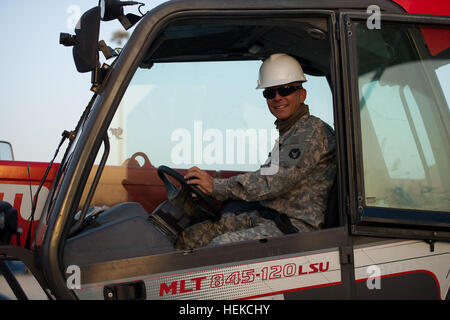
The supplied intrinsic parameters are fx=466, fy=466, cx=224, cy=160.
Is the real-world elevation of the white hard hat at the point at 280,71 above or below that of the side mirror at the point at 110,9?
above

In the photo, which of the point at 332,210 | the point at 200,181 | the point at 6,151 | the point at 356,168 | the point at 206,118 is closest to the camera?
the point at 356,168

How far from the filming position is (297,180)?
2.35 meters

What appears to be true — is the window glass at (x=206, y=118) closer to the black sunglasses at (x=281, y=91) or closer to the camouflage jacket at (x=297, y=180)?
the black sunglasses at (x=281, y=91)

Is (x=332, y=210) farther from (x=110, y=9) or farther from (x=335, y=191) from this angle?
(x=110, y=9)

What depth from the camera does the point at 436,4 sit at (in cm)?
221

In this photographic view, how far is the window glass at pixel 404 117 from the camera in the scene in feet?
6.81

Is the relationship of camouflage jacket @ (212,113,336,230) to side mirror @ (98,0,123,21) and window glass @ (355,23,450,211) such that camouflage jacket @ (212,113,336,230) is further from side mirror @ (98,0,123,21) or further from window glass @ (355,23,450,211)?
side mirror @ (98,0,123,21)

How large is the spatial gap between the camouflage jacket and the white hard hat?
0.36 m

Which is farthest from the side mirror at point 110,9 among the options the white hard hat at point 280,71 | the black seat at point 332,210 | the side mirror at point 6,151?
the side mirror at point 6,151

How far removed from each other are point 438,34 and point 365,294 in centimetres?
125

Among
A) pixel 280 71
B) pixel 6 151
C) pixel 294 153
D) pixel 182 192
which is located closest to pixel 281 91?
pixel 280 71

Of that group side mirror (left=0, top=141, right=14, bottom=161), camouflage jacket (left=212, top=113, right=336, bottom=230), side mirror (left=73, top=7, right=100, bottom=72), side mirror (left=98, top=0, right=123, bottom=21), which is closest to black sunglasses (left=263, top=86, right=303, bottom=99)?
camouflage jacket (left=212, top=113, right=336, bottom=230)

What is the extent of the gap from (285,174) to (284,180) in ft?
A: 0.10

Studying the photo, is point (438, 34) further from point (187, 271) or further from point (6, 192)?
point (6, 192)
